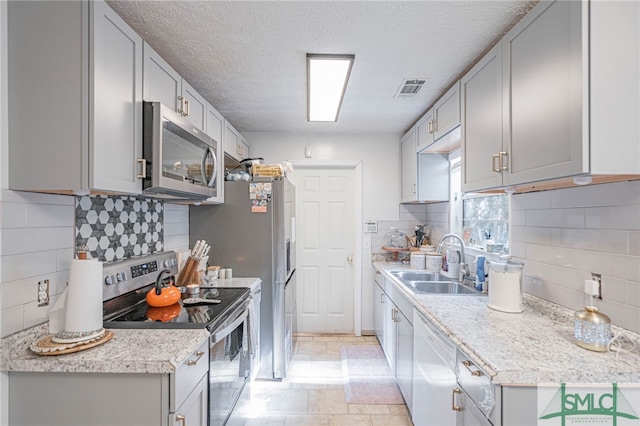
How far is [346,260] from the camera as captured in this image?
382 centimetres

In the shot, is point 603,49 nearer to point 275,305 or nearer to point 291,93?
point 291,93

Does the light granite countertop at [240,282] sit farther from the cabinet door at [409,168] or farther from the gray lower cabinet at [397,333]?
the cabinet door at [409,168]

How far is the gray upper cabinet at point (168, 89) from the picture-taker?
5.25 ft

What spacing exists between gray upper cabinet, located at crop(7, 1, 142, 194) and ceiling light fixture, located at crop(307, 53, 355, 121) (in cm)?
107

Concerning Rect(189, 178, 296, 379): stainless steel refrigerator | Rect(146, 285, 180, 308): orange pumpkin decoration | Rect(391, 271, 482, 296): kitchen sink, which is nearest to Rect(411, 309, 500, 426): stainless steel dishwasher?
Rect(391, 271, 482, 296): kitchen sink

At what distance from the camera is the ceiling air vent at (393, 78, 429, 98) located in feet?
7.26

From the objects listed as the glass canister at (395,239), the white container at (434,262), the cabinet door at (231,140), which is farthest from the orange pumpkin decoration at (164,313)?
the glass canister at (395,239)

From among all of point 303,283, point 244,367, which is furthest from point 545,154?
point 303,283

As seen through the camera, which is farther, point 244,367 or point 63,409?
point 244,367

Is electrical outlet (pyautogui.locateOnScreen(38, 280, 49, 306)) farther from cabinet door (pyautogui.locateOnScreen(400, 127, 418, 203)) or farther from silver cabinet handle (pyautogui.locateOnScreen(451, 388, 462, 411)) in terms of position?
cabinet door (pyautogui.locateOnScreen(400, 127, 418, 203))

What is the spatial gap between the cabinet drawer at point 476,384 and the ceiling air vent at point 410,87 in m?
1.72

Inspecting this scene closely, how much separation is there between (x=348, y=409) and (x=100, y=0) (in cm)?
271

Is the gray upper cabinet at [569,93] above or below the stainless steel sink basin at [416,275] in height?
above

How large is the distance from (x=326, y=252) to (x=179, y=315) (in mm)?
2284
